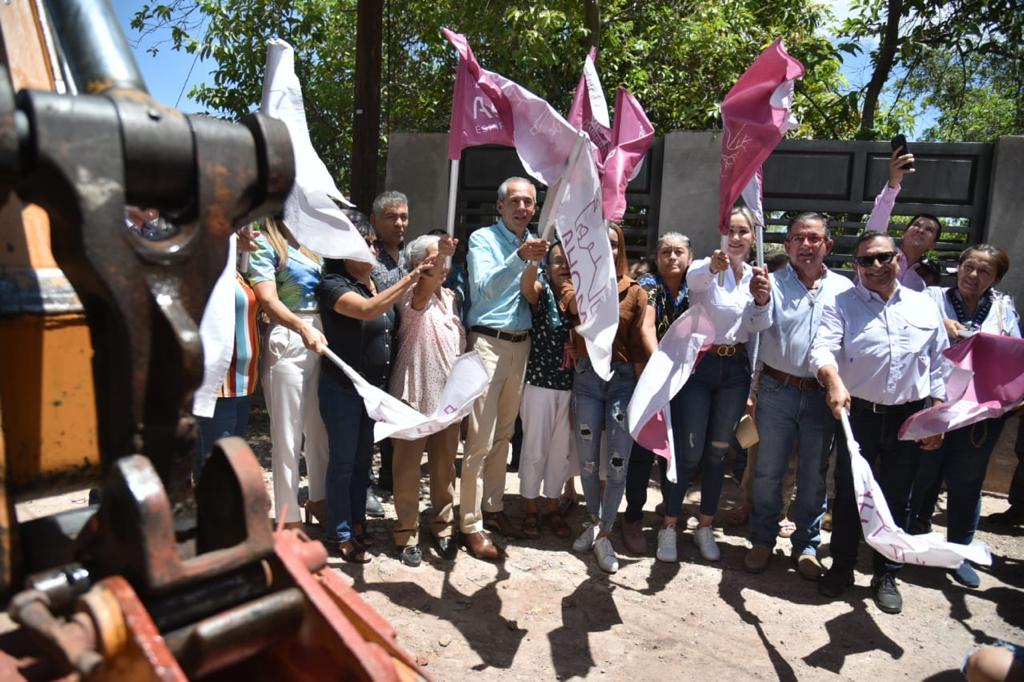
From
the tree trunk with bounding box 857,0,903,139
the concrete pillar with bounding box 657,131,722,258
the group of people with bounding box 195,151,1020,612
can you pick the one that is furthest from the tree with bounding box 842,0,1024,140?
the group of people with bounding box 195,151,1020,612

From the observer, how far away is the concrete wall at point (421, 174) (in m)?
8.39

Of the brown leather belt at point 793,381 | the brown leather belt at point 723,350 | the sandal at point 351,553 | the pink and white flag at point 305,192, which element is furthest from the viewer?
the brown leather belt at point 723,350

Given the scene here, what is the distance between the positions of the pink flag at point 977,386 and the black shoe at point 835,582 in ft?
3.07

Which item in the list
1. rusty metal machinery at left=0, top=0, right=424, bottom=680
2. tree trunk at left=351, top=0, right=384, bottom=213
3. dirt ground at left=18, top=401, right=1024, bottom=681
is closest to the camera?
rusty metal machinery at left=0, top=0, right=424, bottom=680

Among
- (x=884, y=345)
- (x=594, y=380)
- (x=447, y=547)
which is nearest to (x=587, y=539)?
(x=447, y=547)

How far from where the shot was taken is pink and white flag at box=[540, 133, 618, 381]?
13.6ft

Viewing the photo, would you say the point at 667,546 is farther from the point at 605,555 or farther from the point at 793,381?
the point at 793,381

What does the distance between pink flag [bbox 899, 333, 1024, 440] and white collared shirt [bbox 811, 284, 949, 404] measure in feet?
0.35

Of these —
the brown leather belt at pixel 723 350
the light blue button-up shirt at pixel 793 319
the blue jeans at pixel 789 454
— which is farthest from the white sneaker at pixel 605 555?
the light blue button-up shirt at pixel 793 319

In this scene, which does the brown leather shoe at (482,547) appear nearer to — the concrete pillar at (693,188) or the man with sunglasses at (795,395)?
the man with sunglasses at (795,395)

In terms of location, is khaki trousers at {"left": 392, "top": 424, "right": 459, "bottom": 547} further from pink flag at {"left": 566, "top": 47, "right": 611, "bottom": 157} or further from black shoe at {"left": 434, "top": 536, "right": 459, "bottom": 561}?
pink flag at {"left": 566, "top": 47, "right": 611, "bottom": 157}

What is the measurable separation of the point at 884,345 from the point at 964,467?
1.20 m

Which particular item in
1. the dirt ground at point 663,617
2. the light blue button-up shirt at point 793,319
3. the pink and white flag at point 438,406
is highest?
the light blue button-up shirt at point 793,319

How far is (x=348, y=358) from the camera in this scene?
4.53 meters
